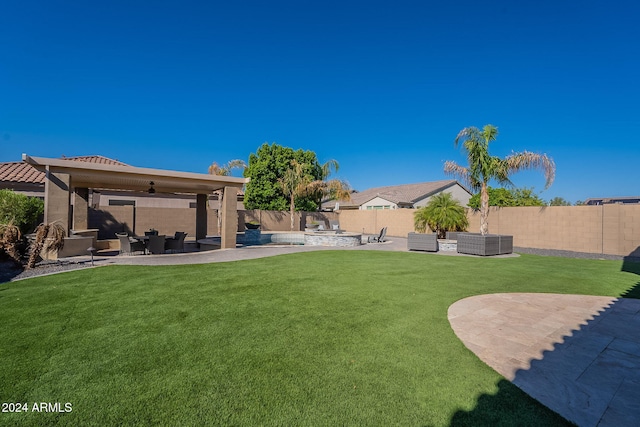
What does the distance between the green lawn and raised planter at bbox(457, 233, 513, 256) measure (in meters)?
5.60

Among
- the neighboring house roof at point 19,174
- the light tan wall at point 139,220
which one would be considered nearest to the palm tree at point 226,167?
the light tan wall at point 139,220

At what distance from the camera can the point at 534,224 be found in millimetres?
16250

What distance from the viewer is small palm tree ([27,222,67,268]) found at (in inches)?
326

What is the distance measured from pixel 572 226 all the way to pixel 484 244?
6.40 metres

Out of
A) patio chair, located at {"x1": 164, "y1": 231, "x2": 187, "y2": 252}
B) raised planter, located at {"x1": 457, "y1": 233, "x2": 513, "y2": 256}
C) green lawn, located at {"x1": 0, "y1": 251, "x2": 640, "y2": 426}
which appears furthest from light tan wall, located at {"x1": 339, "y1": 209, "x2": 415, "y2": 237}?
patio chair, located at {"x1": 164, "y1": 231, "x2": 187, "y2": 252}

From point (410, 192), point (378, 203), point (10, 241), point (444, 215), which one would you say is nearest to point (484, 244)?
point (444, 215)

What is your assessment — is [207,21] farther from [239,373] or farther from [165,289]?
[239,373]

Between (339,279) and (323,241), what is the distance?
30.1ft

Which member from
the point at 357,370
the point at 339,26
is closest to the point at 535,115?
the point at 339,26

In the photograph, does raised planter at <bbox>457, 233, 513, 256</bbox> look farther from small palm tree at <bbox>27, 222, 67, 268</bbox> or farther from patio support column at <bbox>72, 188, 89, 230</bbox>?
patio support column at <bbox>72, 188, 89, 230</bbox>

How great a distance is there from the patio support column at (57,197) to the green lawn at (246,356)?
4228 millimetres

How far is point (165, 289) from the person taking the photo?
6.20 metres

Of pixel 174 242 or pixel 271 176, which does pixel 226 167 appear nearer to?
pixel 271 176

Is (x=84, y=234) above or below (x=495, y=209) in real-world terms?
below
